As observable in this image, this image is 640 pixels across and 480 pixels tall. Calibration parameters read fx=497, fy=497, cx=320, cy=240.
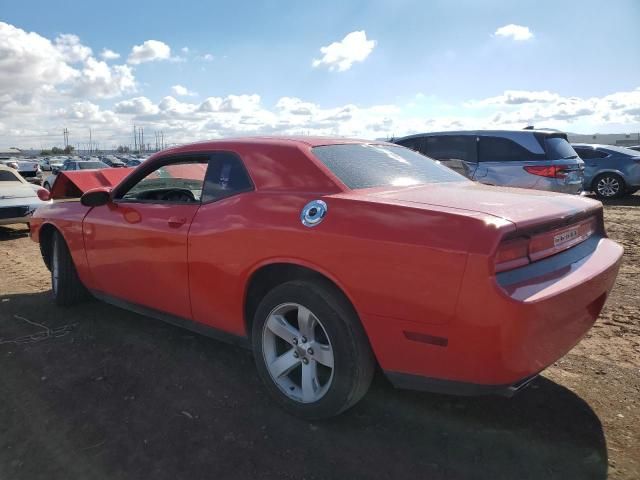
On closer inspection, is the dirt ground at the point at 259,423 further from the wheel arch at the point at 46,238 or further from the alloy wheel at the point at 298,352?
the wheel arch at the point at 46,238

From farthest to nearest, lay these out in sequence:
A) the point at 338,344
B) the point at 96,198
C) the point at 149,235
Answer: the point at 96,198 < the point at 149,235 < the point at 338,344

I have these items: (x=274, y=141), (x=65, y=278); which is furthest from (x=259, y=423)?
(x=65, y=278)

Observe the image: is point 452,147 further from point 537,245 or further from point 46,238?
point 537,245

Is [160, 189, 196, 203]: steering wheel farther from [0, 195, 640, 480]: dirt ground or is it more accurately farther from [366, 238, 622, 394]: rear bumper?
[366, 238, 622, 394]: rear bumper

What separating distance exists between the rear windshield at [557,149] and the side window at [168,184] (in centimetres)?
631

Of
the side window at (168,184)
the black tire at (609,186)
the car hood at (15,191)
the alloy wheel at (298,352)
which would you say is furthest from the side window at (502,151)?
the car hood at (15,191)

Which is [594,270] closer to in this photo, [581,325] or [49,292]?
[581,325]

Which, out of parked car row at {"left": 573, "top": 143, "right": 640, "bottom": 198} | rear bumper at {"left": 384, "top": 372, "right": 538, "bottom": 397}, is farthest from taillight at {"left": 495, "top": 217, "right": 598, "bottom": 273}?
parked car row at {"left": 573, "top": 143, "right": 640, "bottom": 198}

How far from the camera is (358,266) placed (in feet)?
7.82

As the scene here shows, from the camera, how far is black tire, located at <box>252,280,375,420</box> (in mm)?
2482

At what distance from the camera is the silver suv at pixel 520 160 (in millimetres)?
7922

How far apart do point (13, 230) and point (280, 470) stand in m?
9.87

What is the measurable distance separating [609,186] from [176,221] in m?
13.0

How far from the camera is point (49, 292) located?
210 inches
